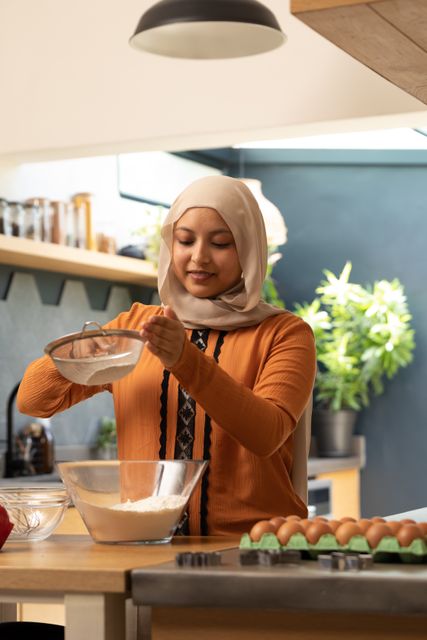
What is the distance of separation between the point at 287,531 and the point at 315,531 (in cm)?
4

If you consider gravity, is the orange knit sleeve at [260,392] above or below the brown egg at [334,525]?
above

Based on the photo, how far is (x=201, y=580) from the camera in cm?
136

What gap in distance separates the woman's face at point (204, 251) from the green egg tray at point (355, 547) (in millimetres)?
640

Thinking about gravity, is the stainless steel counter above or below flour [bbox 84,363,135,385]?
below

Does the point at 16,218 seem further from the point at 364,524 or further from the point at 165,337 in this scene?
the point at 364,524

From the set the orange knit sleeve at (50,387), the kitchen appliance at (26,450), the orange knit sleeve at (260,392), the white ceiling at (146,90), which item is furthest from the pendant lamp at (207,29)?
the kitchen appliance at (26,450)

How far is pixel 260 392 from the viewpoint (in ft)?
6.24

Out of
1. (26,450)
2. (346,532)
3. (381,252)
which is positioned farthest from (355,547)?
(381,252)

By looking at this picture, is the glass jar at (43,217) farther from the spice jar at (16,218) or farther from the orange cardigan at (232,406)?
the orange cardigan at (232,406)

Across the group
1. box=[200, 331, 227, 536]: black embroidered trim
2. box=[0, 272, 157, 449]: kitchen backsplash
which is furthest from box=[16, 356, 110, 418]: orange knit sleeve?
box=[0, 272, 157, 449]: kitchen backsplash

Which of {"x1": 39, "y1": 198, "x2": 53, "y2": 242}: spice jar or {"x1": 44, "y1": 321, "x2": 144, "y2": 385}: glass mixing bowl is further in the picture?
{"x1": 39, "y1": 198, "x2": 53, "y2": 242}: spice jar

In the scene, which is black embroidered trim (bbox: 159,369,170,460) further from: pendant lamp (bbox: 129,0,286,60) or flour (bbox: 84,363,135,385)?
pendant lamp (bbox: 129,0,286,60)

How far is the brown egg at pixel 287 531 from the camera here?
146 cm

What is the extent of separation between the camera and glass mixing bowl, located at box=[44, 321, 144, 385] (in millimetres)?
1774
